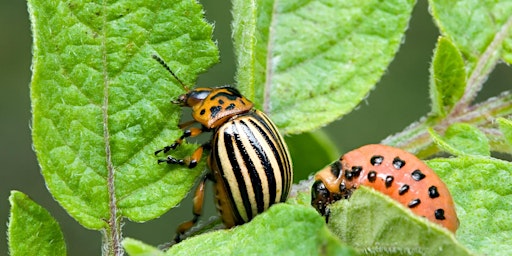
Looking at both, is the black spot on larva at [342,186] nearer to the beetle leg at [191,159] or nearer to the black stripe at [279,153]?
the black stripe at [279,153]

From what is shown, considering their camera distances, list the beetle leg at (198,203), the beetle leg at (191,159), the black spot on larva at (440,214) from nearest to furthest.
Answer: the black spot on larva at (440,214), the beetle leg at (191,159), the beetle leg at (198,203)

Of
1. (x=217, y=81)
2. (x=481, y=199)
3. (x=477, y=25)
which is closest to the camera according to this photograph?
(x=481, y=199)

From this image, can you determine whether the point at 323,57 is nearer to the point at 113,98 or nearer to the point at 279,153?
the point at 279,153

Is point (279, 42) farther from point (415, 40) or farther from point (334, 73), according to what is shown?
point (415, 40)

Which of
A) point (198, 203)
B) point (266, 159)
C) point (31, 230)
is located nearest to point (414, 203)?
point (266, 159)

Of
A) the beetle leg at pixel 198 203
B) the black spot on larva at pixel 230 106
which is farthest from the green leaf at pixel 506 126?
the beetle leg at pixel 198 203

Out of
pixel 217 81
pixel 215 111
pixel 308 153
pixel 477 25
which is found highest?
pixel 215 111
